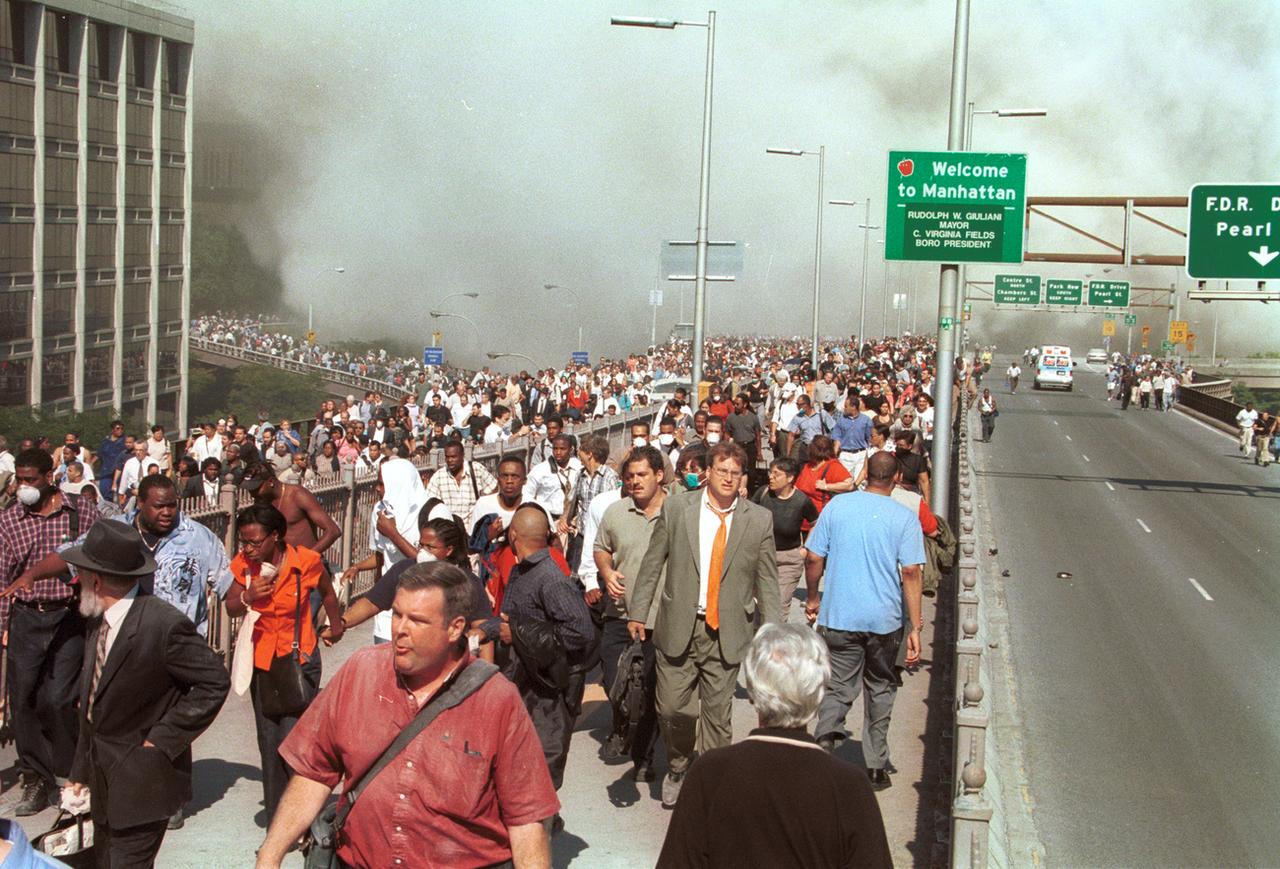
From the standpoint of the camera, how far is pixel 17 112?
5384 centimetres

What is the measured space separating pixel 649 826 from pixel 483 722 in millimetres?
3802

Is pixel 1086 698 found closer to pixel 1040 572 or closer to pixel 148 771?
pixel 1040 572

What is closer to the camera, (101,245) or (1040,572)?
(1040,572)

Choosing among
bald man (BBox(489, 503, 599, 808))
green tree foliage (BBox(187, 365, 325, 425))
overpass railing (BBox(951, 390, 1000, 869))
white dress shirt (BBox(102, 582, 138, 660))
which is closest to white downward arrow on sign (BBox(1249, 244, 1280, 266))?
overpass railing (BBox(951, 390, 1000, 869))

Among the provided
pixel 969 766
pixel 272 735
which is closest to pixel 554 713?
pixel 272 735

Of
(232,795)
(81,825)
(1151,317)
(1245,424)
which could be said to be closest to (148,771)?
(81,825)

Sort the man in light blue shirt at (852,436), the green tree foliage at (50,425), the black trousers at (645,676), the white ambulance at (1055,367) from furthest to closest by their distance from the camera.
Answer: the white ambulance at (1055,367) < the green tree foliage at (50,425) < the man in light blue shirt at (852,436) < the black trousers at (645,676)

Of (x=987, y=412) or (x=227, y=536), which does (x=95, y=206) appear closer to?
(x=987, y=412)

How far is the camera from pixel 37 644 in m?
7.39

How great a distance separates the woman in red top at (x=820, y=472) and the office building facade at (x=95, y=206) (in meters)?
46.4

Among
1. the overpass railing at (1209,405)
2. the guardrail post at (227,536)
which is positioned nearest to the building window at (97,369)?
the overpass railing at (1209,405)

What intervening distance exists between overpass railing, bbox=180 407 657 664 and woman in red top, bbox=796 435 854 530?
3.41m

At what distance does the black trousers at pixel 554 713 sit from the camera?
6.64 m

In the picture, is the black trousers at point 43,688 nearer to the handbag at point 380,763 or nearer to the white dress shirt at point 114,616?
the white dress shirt at point 114,616
